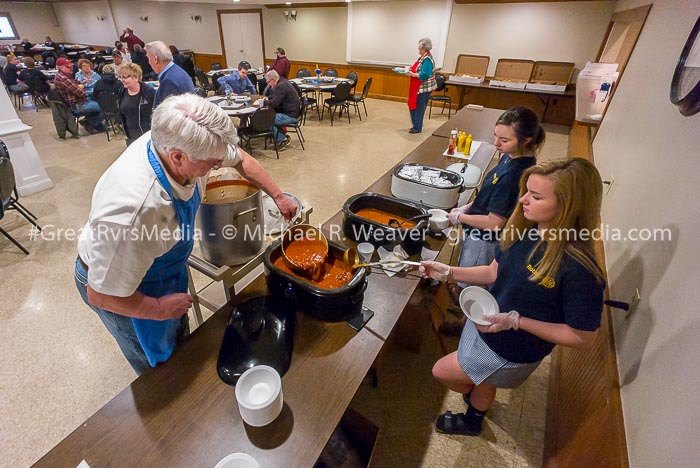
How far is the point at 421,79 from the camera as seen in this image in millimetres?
5270

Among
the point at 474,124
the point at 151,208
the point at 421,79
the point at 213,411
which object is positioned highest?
the point at 421,79

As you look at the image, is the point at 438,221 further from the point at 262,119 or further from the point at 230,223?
the point at 262,119

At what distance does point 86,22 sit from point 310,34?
10.8m

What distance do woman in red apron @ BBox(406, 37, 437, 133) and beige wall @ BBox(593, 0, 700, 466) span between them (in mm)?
3530

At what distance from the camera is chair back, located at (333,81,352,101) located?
226 inches

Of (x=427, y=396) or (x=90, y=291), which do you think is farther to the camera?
(x=427, y=396)

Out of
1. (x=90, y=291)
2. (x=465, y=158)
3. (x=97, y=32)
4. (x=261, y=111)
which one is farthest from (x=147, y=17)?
(x=90, y=291)

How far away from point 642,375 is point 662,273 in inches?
12.9

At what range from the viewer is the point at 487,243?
5.74 feet

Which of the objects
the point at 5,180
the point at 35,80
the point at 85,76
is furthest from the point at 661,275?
the point at 35,80

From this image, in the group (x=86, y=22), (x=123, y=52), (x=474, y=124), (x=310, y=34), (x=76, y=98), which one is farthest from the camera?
(x=86, y=22)

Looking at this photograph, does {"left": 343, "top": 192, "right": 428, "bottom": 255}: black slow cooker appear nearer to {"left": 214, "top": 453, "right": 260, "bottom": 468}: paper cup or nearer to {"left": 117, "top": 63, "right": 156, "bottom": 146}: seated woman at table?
{"left": 214, "top": 453, "right": 260, "bottom": 468}: paper cup

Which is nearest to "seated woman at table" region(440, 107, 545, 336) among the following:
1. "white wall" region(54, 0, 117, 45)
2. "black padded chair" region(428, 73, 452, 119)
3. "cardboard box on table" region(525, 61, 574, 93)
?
"black padded chair" region(428, 73, 452, 119)

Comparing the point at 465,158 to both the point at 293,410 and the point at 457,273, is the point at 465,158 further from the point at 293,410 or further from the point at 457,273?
the point at 293,410
